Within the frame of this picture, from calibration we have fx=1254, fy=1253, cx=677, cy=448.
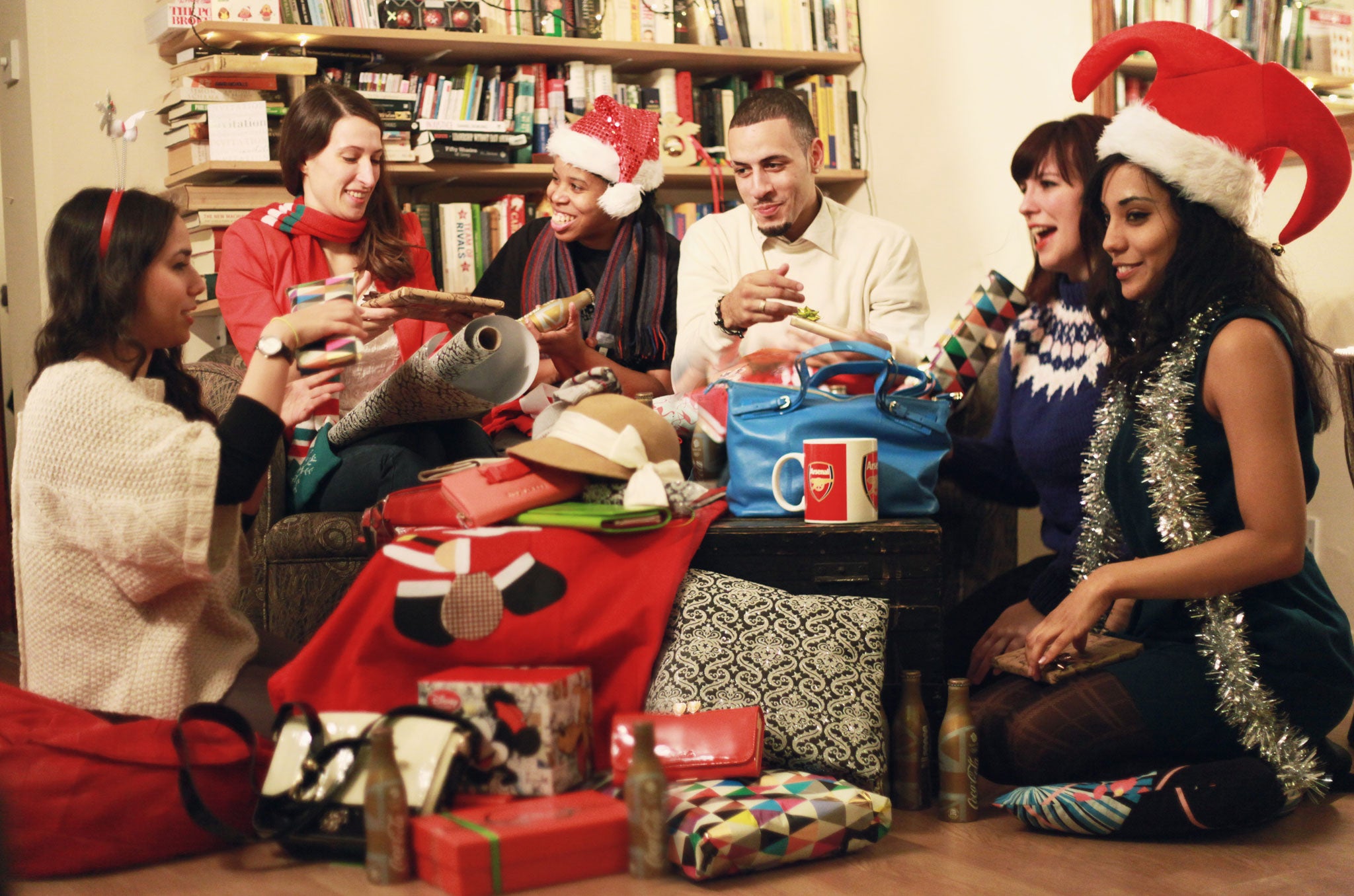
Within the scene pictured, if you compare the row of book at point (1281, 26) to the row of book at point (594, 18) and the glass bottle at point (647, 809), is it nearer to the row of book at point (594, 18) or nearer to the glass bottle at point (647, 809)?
the row of book at point (594, 18)

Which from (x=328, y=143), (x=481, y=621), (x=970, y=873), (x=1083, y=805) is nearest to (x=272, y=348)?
(x=481, y=621)

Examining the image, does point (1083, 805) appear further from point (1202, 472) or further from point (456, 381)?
point (456, 381)

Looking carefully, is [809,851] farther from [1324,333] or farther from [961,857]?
[1324,333]

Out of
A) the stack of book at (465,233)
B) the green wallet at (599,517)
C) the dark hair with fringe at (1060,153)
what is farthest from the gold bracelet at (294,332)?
the stack of book at (465,233)

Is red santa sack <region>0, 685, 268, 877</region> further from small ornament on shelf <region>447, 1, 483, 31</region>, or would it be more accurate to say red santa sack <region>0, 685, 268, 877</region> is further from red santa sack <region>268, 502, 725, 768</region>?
small ornament on shelf <region>447, 1, 483, 31</region>

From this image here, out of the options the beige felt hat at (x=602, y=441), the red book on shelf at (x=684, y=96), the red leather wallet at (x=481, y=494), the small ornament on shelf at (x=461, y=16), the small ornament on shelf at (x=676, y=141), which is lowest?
the red leather wallet at (x=481, y=494)

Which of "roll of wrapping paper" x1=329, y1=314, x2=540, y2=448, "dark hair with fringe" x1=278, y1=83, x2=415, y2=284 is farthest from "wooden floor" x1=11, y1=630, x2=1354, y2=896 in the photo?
"dark hair with fringe" x1=278, y1=83, x2=415, y2=284

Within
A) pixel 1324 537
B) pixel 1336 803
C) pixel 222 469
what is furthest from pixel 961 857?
pixel 1324 537

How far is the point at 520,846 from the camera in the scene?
1526mm

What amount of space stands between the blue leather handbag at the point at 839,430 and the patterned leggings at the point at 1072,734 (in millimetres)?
385

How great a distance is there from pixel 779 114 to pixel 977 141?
1002mm

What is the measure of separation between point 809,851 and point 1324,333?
5.12ft

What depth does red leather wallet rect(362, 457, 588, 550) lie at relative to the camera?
74.8 inches

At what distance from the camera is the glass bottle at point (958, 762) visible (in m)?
1.85
